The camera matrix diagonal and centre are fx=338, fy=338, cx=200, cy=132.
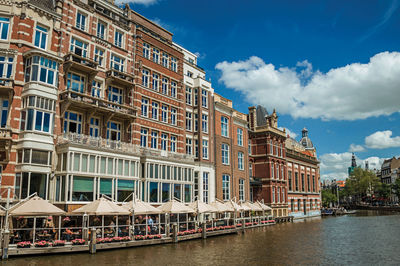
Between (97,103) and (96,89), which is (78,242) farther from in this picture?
(96,89)

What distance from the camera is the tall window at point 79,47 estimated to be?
31078 mm

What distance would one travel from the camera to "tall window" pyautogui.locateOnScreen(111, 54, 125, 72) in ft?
115

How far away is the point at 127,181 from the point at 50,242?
421 inches

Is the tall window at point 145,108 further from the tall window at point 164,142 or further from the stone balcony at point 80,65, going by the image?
the stone balcony at point 80,65

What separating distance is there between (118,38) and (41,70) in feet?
34.8

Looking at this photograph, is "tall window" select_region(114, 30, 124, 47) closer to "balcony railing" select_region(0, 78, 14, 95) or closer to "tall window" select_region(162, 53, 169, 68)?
"tall window" select_region(162, 53, 169, 68)

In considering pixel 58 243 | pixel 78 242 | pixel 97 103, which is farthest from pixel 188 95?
pixel 58 243

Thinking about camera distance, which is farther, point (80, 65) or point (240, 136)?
point (240, 136)

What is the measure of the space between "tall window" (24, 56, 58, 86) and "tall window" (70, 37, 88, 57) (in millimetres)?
3182

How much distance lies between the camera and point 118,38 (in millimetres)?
35906

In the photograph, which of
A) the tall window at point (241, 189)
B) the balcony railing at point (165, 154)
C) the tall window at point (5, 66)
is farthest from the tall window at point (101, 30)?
the tall window at point (241, 189)

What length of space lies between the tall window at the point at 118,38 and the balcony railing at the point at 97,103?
7.17 metres

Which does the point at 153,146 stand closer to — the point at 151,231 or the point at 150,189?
the point at 150,189

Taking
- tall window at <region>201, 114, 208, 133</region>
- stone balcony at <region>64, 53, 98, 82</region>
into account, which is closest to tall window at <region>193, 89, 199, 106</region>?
tall window at <region>201, 114, 208, 133</region>
